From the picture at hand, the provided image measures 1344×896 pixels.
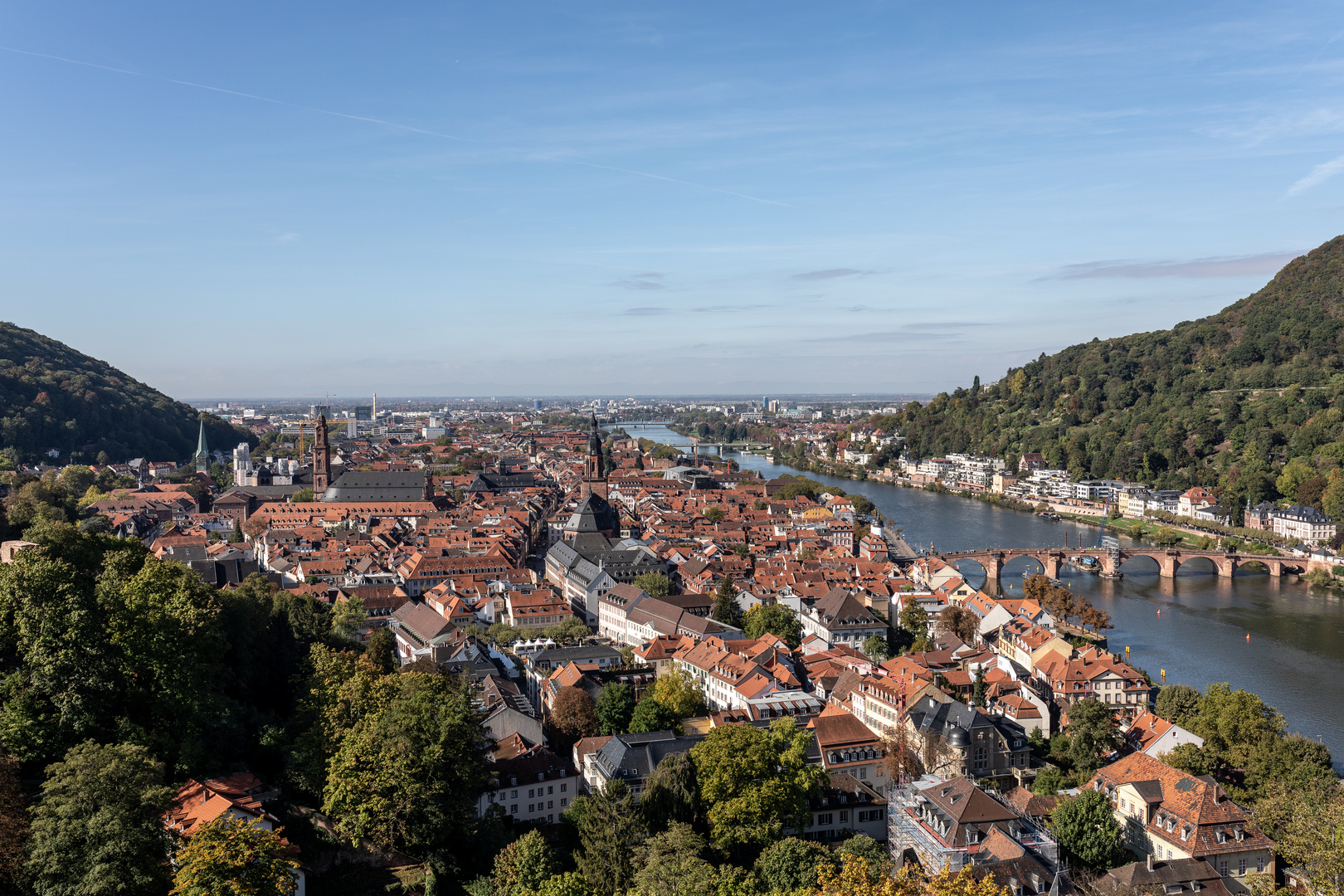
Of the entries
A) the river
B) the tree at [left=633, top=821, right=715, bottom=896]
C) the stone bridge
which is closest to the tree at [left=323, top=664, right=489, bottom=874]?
the tree at [left=633, top=821, right=715, bottom=896]

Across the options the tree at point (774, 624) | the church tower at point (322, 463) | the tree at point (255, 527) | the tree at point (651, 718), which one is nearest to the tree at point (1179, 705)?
the tree at point (774, 624)

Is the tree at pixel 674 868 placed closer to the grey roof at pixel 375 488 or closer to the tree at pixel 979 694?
the tree at pixel 979 694

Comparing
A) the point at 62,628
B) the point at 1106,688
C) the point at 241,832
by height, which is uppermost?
the point at 62,628

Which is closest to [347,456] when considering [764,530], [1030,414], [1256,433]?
[764,530]

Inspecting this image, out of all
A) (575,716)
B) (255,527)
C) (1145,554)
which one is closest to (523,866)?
(575,716)

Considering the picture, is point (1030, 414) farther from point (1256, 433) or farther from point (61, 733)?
point (61, 733)
